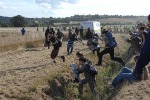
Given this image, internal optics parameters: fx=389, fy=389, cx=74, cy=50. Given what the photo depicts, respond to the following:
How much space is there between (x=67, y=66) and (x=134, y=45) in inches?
205

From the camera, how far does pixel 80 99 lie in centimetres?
1636

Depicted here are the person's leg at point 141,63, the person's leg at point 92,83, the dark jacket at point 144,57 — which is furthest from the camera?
the person's leg at point 92,83

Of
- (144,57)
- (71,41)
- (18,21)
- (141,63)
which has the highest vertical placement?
(144,57)

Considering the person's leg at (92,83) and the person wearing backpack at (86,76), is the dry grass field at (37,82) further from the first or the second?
the person's leg at (92,83)

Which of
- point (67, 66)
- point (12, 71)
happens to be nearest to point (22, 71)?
point (12, 71)

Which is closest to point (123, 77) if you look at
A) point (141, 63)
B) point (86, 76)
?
point (141, 63)

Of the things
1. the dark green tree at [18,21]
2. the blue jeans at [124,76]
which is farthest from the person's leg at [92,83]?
the dark green tree at [18,21]

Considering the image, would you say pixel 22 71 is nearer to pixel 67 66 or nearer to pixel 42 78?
pixel 42 78

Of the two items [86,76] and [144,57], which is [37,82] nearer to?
[86,76]

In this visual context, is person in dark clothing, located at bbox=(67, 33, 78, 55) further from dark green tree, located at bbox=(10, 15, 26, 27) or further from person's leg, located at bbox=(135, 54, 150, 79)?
dark green tree, located at bbox=(10, 15, 26, 27)

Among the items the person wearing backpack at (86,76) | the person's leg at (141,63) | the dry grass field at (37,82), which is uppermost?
the person's leg at (141,63)

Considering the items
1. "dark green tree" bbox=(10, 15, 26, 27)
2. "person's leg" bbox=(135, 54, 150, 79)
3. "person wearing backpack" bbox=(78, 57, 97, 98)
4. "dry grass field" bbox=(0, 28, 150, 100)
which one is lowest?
"dark green tree" bbox=(10, 15, 26, 27)

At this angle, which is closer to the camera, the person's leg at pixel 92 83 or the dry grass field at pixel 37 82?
the dry grass field at pixel 37 82

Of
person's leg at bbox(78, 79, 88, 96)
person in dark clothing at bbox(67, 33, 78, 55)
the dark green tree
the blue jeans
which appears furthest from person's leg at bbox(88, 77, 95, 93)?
the dark green tree
